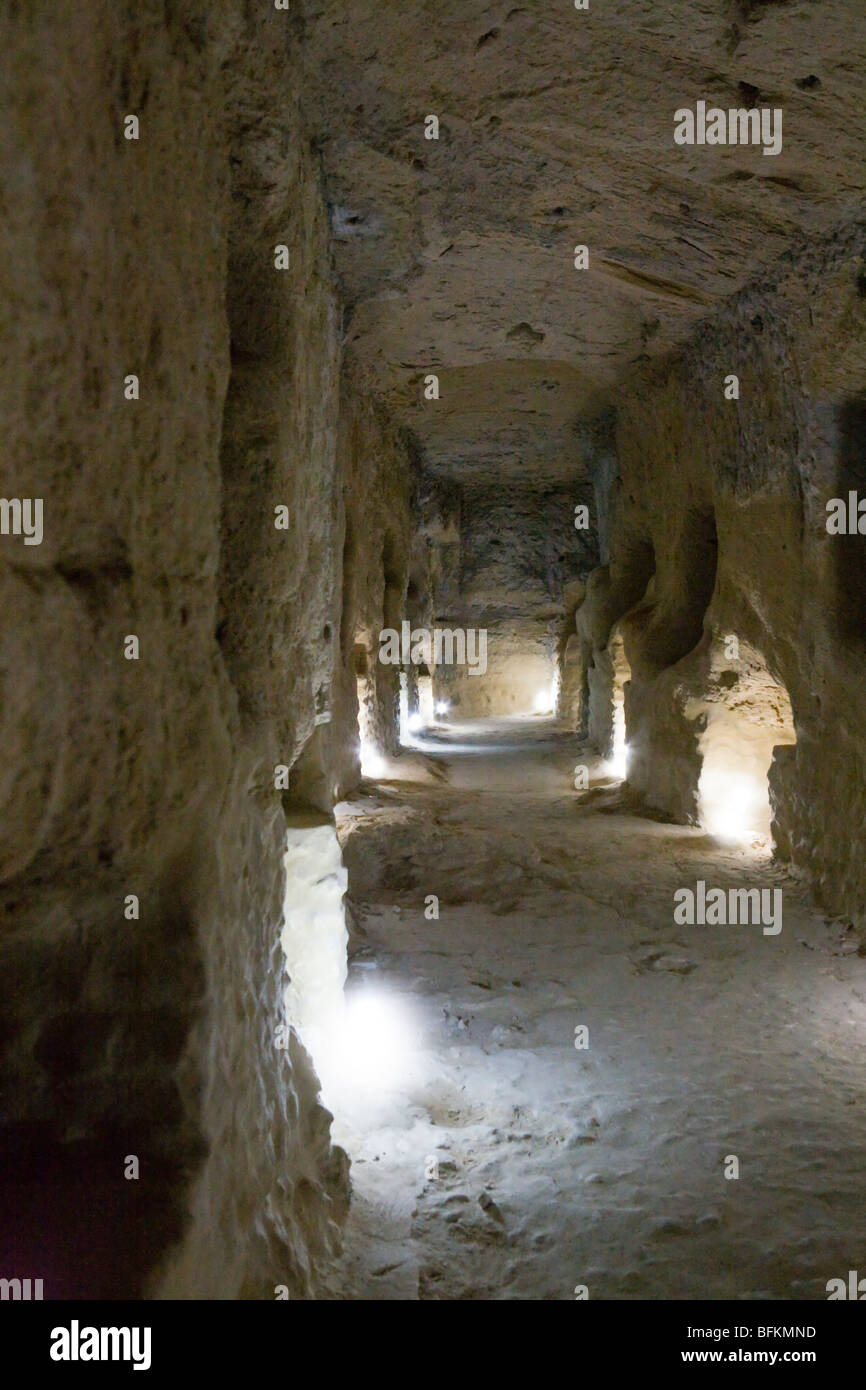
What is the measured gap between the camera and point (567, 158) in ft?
17.4

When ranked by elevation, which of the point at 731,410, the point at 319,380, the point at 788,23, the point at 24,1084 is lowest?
the point at 24,1084

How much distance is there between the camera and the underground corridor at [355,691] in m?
1.93

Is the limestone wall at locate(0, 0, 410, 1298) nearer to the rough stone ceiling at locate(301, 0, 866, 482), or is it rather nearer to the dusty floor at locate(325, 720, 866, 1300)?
the dusty floor at locate(325, 720, 866, 1300)

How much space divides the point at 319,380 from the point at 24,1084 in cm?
376

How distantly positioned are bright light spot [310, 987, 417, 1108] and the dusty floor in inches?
1.1

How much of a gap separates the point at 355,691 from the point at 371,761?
1753 millimetres

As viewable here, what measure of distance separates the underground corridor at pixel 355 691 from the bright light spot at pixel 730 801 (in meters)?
0.12

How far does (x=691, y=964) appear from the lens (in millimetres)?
5953

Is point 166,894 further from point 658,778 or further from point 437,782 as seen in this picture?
point 437,782

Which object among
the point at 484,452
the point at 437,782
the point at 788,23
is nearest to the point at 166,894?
the point at 788,23

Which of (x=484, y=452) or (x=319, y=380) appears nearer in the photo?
(x=319, y=380)
